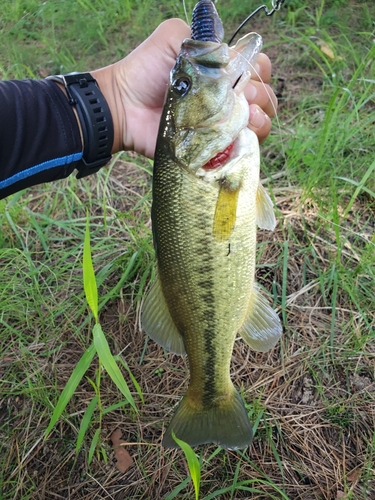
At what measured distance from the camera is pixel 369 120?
2.98 metres

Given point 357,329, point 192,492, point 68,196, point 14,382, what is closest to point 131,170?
point 68,196

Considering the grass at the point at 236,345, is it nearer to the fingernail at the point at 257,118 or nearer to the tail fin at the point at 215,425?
the tail fin at the point at 215,425

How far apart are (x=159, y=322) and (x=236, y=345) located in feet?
2.72

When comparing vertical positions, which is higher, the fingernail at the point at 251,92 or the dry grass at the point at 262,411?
the fingernail at the point at 251,92

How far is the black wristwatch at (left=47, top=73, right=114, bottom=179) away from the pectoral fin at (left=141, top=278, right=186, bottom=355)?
81cm

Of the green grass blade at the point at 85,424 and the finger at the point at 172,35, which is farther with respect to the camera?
the finger at the point at 172,35

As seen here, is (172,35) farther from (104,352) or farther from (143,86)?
(104,352)

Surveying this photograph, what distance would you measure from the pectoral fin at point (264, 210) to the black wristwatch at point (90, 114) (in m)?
0.88

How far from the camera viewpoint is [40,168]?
6.66ft

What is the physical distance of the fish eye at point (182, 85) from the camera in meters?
1.55

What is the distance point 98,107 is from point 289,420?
186 centimetres

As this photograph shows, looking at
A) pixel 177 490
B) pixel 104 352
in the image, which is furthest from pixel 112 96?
pixel 177 490

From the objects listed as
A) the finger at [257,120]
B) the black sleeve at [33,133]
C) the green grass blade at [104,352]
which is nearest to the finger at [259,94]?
the finger at [257,120]

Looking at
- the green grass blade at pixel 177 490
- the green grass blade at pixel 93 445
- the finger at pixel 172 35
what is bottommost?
the green grass blade at pixel 177 490
